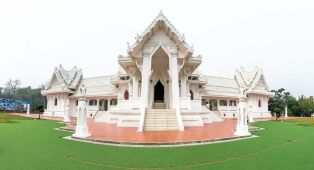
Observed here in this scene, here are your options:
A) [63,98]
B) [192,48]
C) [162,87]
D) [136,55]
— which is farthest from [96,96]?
[192,48]

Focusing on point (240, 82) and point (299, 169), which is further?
point (240, 82)

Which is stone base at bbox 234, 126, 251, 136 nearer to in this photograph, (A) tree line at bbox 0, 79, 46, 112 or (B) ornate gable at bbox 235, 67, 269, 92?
(B) ornate gable at bbox 235, 67, 269, 92

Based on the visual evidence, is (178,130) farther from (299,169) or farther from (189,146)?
(299,169)

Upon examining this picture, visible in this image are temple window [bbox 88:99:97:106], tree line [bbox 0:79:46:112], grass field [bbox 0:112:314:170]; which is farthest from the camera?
tree line [bbox 0:79:46:112]

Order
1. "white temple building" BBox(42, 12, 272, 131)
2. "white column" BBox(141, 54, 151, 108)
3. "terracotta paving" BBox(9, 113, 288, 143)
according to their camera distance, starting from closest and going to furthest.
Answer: "terracotta paving" BBox(9, 113, 288, 143), "white column" BBox(141, 54, 151, 108), "white temple building" BBox(42, 12, 272, 131)

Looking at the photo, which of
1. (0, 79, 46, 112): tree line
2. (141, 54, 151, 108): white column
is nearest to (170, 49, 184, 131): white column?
(141, 54, 151, 108): white column

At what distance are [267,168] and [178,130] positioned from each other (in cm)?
670

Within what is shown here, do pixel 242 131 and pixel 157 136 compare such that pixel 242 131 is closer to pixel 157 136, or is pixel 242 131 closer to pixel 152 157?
pixel 157 136

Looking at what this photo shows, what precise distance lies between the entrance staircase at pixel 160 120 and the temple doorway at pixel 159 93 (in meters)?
5.32

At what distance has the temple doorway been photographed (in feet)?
60.4

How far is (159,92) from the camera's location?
60.6 feet

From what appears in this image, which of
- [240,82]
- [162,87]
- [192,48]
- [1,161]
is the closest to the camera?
[1,161]

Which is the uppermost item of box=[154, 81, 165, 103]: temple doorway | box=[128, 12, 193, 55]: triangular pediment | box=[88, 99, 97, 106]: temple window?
box=[128, 12, 193, 55]: triangular pediment

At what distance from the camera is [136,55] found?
14594 mm
